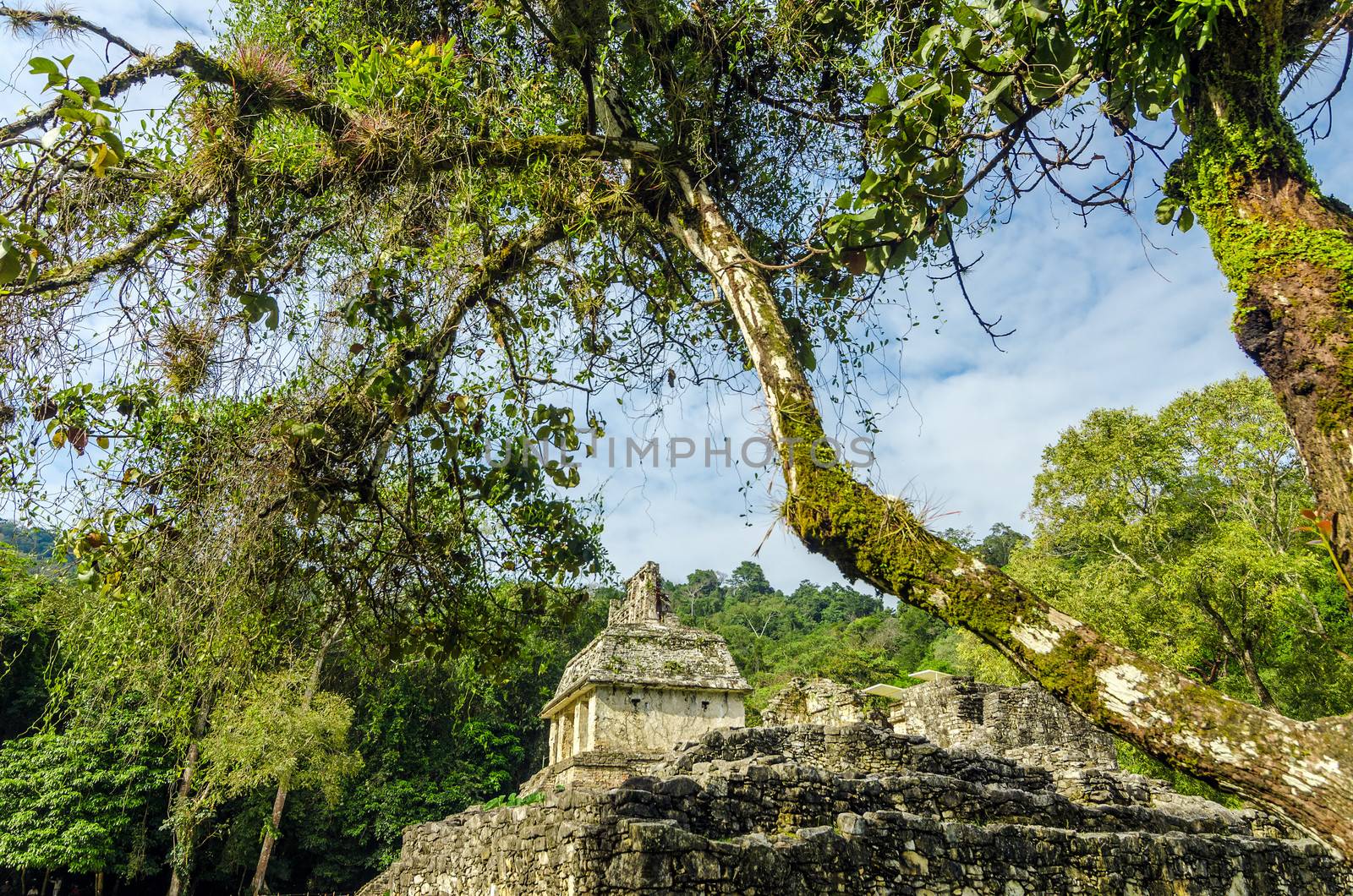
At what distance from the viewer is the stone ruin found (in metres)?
5.31

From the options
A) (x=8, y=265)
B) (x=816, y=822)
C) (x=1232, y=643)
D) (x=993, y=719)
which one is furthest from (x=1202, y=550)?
(x=8, y=265)

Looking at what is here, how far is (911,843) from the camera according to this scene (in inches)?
223

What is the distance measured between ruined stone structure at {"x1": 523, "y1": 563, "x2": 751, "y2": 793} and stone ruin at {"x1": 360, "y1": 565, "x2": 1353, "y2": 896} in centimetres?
3

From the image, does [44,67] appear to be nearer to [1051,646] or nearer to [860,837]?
[1051,646]

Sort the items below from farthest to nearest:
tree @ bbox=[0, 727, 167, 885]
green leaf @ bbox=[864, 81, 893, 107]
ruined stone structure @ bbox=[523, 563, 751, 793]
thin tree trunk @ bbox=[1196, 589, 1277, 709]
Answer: tree @ bbox=[0, 727, 167, 885] → thin tree trunk @ bbox=[1196, 589, 1277, 709] → ruined stone structure @ bbox=[523, 563, 751, 793] → green leaf @ bbox=[864, 81, 893, 107]

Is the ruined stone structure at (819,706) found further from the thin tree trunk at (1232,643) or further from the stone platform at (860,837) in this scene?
the thin tree trunk at (1232,643)

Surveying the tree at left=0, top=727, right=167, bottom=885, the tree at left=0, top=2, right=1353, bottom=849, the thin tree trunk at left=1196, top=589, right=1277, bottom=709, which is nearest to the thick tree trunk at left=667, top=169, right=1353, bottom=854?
the tree at left=0, top=2, right=1353, bottom=849

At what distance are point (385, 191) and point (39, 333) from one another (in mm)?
1753

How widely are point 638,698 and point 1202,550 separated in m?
12.6

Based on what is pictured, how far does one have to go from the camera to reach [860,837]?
5.59 m

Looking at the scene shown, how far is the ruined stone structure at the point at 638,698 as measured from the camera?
39.0 ft

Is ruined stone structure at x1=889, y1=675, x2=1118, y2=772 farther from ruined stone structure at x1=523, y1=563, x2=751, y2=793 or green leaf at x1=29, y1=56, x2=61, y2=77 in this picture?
green leaf at x1=29, y1=56, x2=61, y2=77

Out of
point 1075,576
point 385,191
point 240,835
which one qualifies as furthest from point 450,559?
point 240,835

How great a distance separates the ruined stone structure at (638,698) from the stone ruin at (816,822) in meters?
0.03
